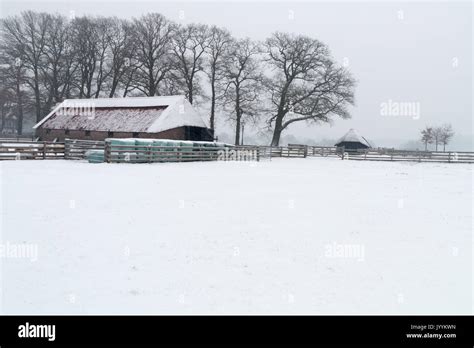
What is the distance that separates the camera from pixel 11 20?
44344mm

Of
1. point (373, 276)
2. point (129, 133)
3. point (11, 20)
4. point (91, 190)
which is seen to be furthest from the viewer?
point (11, 20)

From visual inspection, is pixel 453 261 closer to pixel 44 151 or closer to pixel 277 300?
pixel 277 300

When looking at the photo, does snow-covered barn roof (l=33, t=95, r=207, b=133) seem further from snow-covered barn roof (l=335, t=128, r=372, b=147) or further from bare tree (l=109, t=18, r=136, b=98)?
snow-covered barn roof (l=335, t=128, r=372, b=147)

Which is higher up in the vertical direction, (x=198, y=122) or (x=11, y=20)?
(x=11, y=20)

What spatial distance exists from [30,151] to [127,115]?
14002mm

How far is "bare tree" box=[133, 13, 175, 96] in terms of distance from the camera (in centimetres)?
4634

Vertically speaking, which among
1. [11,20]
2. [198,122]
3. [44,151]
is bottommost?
[44,151]

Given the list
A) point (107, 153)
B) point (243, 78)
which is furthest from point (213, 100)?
point (107, 153)

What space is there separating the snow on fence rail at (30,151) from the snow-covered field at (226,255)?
11.9 meters

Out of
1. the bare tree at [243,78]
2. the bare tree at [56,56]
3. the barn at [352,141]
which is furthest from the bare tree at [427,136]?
the bare tree at [56,56]

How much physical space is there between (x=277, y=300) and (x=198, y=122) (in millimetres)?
32420

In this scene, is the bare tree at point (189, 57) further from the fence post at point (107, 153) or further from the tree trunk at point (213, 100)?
the fence post at point (107, 153)

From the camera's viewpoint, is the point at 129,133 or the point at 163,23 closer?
the point at 129,133
